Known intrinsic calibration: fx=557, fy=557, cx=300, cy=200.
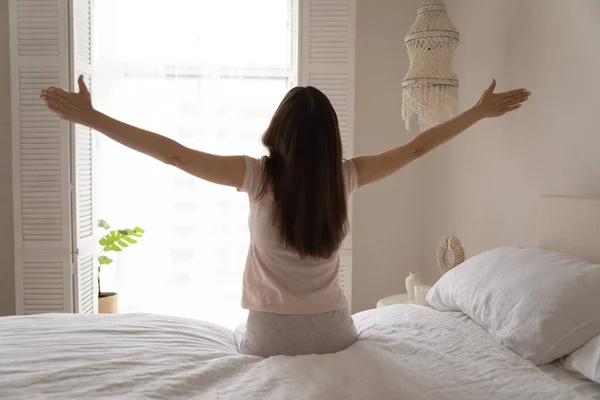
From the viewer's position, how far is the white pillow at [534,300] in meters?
1.39

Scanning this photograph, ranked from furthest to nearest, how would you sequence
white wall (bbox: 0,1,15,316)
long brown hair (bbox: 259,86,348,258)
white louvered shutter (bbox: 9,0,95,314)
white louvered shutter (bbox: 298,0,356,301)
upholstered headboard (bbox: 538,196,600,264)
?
white wall (bbox: 0,1,15,316) < white louvered shutter (bbox: 298,0,356,301) < white louvered shutter (bbox: 9,0,95,314) < upholstered headboard (bbox: 538,196,600,264) < long brown hair (bbox: 259,86,348,258)

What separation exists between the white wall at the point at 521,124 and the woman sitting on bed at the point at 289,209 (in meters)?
1.02

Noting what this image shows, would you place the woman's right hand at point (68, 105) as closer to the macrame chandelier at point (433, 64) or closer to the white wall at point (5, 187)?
the macrame chandelier at point (433, 64)

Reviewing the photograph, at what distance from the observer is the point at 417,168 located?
3699 mm

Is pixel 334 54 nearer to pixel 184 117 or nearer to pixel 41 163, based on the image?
pixel 41 163

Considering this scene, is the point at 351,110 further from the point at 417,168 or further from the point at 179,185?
the point at 179,185

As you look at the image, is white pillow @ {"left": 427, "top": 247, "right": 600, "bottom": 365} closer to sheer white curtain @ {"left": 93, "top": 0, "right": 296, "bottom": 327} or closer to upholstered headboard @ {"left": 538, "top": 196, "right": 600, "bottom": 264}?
upholstered headboard @ {"left": 538, "top": 196, "right": 600, "bottom": 264}

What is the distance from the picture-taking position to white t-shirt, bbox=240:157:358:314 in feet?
4.99

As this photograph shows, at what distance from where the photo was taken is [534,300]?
1486mm

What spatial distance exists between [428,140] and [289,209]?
57 centimetres

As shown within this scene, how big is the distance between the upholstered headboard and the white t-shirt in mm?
872

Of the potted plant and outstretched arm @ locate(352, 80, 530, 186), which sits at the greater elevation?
outstretched arm @ locate(352, 80, 530, 186)

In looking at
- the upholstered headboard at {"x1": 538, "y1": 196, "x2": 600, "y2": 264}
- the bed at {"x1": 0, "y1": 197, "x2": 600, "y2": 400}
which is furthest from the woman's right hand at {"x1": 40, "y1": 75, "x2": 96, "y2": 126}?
the upholstered headboard at {"x1": 538, "y1": 196, "x2": 600, "y2": 264}

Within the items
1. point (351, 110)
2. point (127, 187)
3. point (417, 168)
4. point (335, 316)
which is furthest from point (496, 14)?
point (127, 187)
